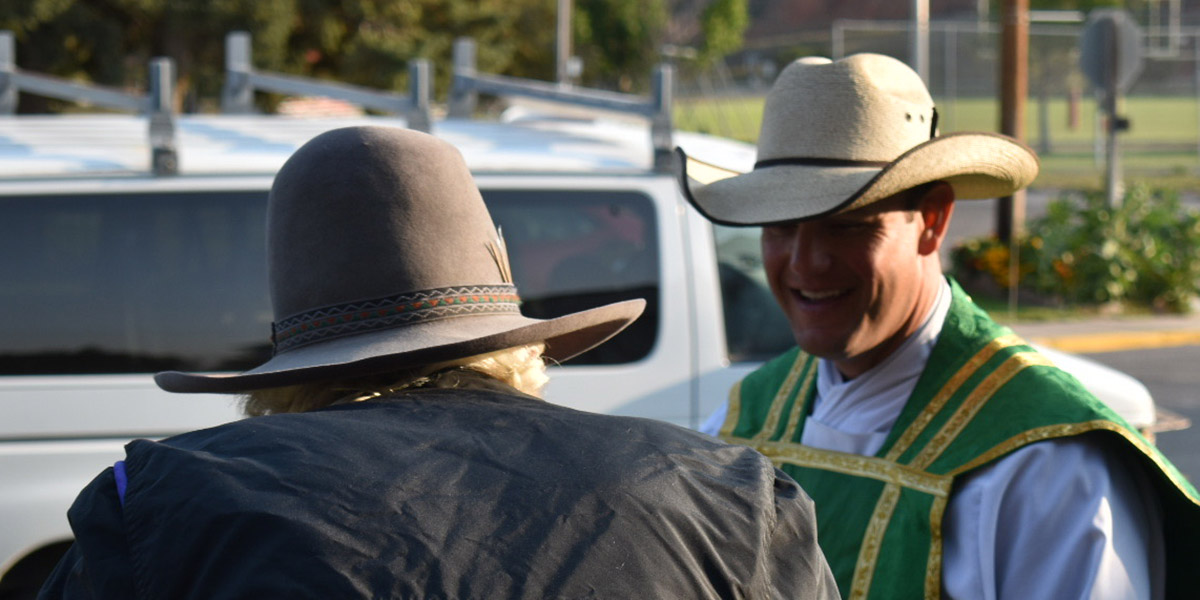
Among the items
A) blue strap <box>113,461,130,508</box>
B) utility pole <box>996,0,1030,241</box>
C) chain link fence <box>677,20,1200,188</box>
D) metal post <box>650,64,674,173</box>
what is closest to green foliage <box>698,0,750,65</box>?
chain link fence <box>677,20,1200,188</box>

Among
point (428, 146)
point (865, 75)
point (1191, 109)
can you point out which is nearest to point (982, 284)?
point (865, 75)

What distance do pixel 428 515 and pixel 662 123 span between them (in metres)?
3.13

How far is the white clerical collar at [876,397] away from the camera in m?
2.44

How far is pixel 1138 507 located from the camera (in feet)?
6.98

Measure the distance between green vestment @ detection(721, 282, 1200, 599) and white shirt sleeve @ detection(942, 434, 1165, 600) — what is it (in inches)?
1.1

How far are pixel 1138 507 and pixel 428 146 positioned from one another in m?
1.32

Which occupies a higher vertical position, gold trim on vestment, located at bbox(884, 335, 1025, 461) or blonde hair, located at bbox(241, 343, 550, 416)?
blonde hair, located at bbox(241, 343, 550, 416)

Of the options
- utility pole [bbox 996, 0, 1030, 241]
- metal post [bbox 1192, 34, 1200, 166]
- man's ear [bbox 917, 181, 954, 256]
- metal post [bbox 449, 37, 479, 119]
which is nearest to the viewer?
man's ear [bbox 917, 181, 954, 256]

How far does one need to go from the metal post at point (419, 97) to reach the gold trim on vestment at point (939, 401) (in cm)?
253

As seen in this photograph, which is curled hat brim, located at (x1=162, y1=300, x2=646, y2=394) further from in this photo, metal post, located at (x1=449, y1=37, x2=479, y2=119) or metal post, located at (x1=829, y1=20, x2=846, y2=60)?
metal post, located at (x1=829, y1=20, x2=846, y2=60)

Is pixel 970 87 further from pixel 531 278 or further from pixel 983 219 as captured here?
pixel 531 278

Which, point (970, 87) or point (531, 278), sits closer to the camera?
point (531, 278)

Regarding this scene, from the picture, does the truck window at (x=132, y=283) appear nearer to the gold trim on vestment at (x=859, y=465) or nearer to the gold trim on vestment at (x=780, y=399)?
the gold trim on vestment at (x=780, y=399)

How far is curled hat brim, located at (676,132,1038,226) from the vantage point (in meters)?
2.36
